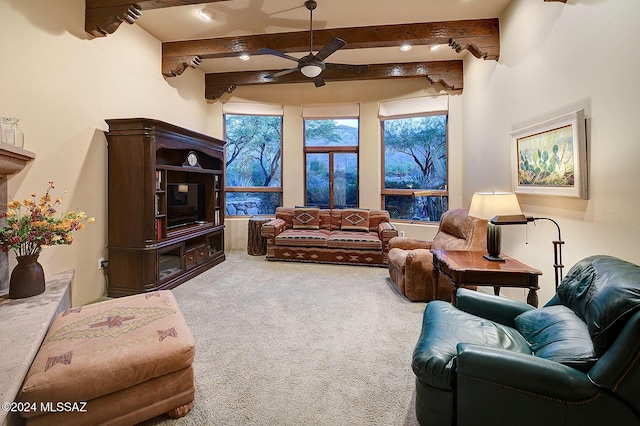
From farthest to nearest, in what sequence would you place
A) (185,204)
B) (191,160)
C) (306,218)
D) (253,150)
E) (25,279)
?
(253,150) < (306,218) < (185,204) < (191,160) < (25,279)

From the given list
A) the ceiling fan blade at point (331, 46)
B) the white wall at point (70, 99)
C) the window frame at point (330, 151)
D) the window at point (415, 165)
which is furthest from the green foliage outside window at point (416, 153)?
the white wall at point (70, 99)

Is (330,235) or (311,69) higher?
(311,69)

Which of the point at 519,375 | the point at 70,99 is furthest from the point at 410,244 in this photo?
the point at 70,99

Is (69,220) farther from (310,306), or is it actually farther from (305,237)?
(305,237)

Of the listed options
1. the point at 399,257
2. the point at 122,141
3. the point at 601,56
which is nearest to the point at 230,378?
the point at 399,257

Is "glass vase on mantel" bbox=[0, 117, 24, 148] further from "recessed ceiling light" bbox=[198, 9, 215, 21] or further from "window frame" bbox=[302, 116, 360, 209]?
"window frame" bbox=[302, 116, 360, 209]

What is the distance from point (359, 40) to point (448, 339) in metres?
3.85

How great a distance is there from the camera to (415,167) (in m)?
5.66

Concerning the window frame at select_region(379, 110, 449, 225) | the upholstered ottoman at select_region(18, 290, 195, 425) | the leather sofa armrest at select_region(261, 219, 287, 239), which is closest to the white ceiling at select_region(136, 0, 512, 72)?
the window frame at select_region(379, 110, 449, 225)

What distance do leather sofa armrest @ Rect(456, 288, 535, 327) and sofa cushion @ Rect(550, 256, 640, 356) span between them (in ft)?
0.95

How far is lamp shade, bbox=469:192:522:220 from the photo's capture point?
105 inches

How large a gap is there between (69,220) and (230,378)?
1.78 metres

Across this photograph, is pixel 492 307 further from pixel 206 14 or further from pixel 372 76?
pixel 372 76

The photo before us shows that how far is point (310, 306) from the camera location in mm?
3238
